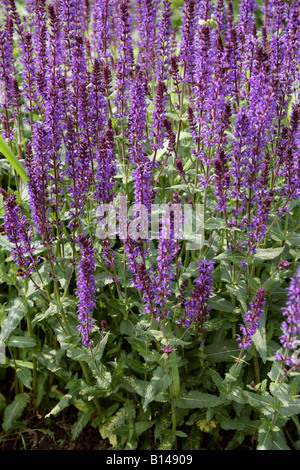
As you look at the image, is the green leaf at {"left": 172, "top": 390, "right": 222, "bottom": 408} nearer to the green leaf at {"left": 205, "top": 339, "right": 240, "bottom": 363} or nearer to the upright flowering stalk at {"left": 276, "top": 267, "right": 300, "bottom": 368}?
the green leaf at {"left": 205, "top": 339, "right": 240, "bottom": 363}

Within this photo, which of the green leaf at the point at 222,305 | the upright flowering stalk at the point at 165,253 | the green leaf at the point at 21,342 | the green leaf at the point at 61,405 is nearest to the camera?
the upright flowering stalk at the point at 165,253

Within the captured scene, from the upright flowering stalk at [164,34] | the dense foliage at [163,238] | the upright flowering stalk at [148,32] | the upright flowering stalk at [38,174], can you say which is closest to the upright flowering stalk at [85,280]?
the dense foliage at [163,238]

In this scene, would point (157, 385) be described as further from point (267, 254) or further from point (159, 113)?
point (159, 113)

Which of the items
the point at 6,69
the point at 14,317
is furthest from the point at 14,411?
the point at 6,69

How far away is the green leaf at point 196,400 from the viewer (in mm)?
3793

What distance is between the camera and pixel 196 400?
12.6 ft

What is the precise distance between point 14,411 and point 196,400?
183cm

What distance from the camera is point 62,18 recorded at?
14.4 ft

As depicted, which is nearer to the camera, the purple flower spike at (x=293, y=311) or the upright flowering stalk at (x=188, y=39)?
the purple flower spike at (x=293, y=311)

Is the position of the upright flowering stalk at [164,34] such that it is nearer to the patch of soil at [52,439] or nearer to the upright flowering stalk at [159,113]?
the upright flowering stalk at [159,113]

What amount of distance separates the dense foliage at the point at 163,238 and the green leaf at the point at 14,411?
1cm

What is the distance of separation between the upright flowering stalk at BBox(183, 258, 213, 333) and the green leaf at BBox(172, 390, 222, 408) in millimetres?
665
